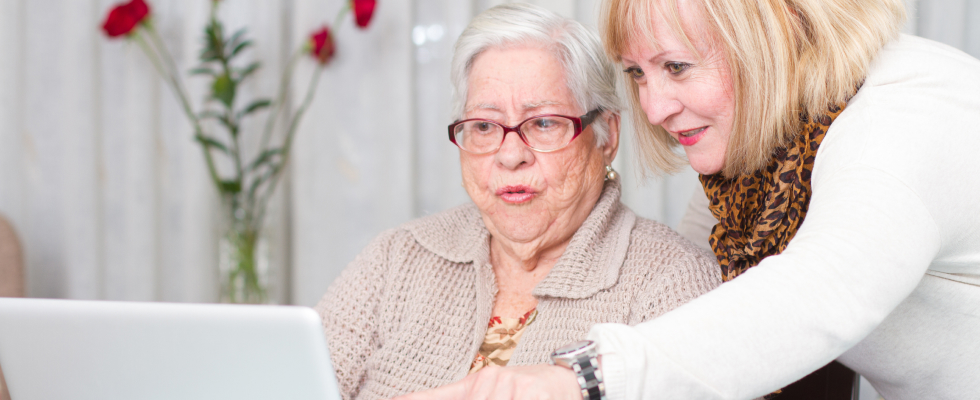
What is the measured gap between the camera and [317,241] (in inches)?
98.0

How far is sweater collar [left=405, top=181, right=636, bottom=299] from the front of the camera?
1.22 metres

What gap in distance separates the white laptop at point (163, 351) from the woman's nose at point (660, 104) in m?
0.67

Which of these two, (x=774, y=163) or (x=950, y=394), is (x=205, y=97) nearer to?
(x=774, y=163)

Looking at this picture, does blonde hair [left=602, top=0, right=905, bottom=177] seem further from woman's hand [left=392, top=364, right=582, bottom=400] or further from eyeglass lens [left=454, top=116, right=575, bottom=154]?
woman's hand [left=392, top=364, right=582, bottom=400]

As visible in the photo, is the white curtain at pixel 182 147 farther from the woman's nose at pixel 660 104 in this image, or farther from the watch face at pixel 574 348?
the watch face at pixel 574 348

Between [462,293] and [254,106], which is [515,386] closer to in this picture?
[462,293]

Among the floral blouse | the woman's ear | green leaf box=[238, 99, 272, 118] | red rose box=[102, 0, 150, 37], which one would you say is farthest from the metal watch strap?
red rose box=[102, 0, 150, 37]

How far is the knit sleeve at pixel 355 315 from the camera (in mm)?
1316

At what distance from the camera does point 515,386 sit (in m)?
0.70

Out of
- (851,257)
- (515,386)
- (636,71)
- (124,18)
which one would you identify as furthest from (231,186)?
(851,257)

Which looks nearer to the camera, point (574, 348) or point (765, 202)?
point (574, 348)

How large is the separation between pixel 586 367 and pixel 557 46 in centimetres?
74

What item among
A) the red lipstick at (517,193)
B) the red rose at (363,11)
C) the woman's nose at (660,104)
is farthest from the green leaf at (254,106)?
the woman's nose at (660,104)

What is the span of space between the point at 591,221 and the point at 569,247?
0.23ft
